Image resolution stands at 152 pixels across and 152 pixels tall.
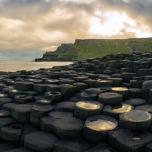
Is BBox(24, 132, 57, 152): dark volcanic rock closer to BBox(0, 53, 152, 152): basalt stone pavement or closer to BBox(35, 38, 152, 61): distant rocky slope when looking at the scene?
BBox(0, 53, 152, 152): basalt stone pavement

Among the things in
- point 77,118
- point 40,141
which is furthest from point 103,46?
point 40,141

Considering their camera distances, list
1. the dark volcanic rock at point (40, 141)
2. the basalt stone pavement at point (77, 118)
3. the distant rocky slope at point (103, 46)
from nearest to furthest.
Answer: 1. the basalt stone pavement at point (77, 118)
2. the dark volcanic rock at point (40, 141)
3. the distant rocky slope at point (103, 46)

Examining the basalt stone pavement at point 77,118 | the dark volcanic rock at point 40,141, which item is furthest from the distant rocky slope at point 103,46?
the dark volcanic rock at point 40,141

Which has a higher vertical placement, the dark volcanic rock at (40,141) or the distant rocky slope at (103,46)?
the distant rocky slope at (103,46)

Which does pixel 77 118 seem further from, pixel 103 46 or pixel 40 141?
pixel 103 46

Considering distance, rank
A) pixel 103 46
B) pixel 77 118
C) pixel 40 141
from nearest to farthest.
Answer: pixel 40 141 < pixel 77 118 < pixel 103 46

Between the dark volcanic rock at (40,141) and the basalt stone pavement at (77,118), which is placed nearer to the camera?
the basalt stone pavement at (77,118)

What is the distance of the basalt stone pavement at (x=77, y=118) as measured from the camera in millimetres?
4574

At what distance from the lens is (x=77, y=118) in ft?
17.6

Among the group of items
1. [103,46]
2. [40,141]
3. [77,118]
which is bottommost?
[40,141]

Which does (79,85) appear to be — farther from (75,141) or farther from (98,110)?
(75,141)

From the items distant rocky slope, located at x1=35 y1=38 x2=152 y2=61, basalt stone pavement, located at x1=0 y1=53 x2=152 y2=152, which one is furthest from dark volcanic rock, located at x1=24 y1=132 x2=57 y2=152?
A: distant rocky slope, located at x1=35 y1=38 x2=152 y2=61

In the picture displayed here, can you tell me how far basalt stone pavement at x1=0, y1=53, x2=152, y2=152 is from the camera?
15.0 feet

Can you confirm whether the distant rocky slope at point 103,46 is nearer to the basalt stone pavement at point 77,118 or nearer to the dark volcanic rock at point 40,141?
the basalt stone pavement at point 77,118
